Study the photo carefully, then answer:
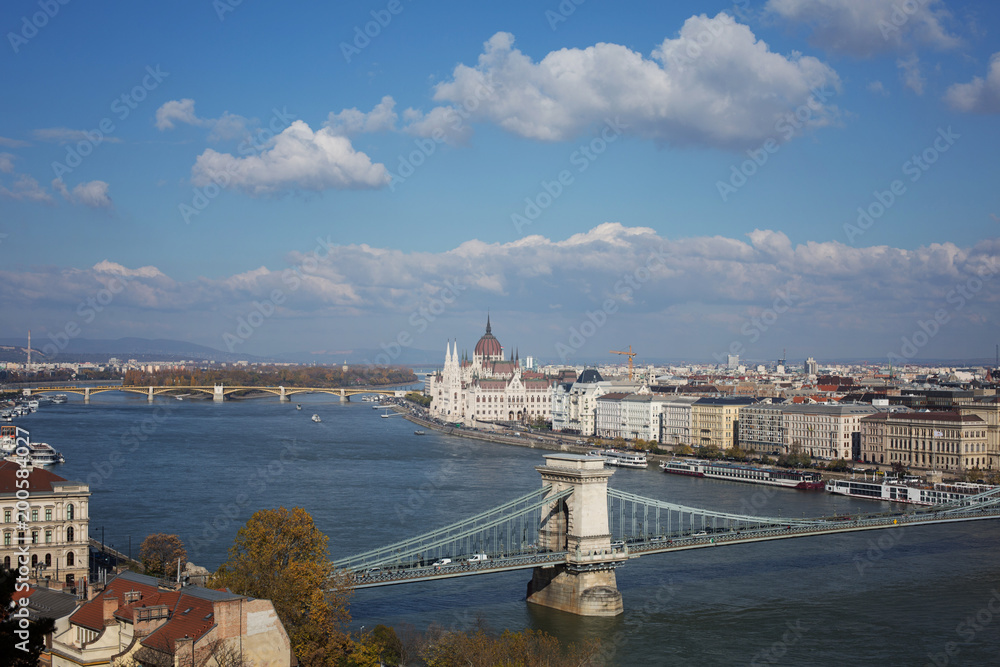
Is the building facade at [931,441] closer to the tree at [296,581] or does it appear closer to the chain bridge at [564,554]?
the chain bridge at [564,554]

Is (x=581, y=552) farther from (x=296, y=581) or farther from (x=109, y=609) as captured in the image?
(x=109, y=609)

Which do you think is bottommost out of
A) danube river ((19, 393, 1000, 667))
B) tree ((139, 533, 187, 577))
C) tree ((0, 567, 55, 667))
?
danube river ((19, 393, 1000, 667))

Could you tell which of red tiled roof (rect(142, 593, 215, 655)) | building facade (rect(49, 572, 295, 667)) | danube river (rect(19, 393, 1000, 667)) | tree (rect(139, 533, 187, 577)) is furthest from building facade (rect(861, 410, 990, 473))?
red tiled roof (rect(142, 593, 215, 655))

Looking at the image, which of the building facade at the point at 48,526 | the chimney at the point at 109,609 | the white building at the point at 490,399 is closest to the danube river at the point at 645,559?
the building facade at the point at 48,526

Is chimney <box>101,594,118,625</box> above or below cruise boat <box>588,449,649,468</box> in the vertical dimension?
above

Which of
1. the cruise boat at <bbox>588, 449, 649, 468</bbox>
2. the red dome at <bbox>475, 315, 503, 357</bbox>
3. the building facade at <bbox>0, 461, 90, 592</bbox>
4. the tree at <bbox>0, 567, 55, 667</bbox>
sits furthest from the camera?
the red dome at <bbox>475, 315, 503, 357</bbox>

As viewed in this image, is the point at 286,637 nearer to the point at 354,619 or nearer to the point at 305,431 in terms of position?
the point at 354,619

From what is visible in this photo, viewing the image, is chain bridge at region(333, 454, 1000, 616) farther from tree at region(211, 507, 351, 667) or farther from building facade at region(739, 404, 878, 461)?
building facade at region(739, 404, 878, 461)

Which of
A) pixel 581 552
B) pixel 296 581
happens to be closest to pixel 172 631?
pixel 296 581
